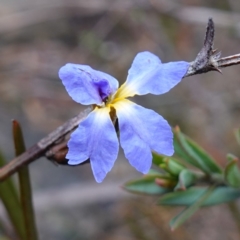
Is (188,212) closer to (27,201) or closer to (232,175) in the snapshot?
(232,175)

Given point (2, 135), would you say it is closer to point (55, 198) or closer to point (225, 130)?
point (55, 198)

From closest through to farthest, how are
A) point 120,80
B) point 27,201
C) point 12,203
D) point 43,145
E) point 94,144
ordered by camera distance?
1. point 94,144
2. point 43,145
3. point 27,201
4. point 12,203
5. point 120,80

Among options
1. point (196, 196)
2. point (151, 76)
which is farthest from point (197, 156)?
point (151, 76)

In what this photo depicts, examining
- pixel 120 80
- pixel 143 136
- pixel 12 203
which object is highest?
pixel 143 136

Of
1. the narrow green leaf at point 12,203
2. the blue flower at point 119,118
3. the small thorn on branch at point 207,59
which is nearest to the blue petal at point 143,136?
the blue flower at point 119,118

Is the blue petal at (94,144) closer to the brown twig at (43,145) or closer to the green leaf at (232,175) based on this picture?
the brown twig at (43,145)

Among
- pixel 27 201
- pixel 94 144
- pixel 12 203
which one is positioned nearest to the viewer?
pixel 94 144
